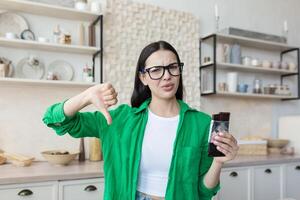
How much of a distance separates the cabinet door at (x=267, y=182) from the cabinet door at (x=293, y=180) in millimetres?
105

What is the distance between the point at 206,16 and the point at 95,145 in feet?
5.90

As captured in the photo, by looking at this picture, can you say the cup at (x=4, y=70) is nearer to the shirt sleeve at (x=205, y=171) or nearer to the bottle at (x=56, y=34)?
the bottle at (x=56, y=34)

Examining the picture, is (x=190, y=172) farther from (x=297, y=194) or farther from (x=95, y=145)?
(x=297, y=194)

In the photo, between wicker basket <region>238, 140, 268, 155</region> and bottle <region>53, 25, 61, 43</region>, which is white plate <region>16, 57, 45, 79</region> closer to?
bottle <region>53, 25, 61, 43</region>

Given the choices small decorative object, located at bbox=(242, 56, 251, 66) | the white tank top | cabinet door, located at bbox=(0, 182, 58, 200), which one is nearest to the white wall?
small decorative object, located at bbox=(242, 56, 251, 66)

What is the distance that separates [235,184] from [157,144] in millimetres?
1642

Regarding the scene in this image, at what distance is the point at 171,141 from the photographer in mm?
1302

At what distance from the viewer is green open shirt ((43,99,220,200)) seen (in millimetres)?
1256

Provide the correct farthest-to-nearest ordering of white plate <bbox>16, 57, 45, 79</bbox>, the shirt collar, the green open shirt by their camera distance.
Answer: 1. white plate <bbox>16, 57, 45, 79</bbox>
2. the shirt collar
3. the green open shirt

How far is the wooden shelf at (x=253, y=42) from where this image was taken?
3.28m

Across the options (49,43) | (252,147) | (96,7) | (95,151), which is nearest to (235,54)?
(252,147)

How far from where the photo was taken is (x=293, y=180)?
301 centimetres

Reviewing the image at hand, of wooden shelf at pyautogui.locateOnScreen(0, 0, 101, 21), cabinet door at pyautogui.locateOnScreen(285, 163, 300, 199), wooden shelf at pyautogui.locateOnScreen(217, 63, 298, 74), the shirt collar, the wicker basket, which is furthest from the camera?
wooden shelf at pyautogui.locateOnScreen(217, 63, 298, 74)

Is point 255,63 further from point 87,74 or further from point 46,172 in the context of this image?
point 46,172
